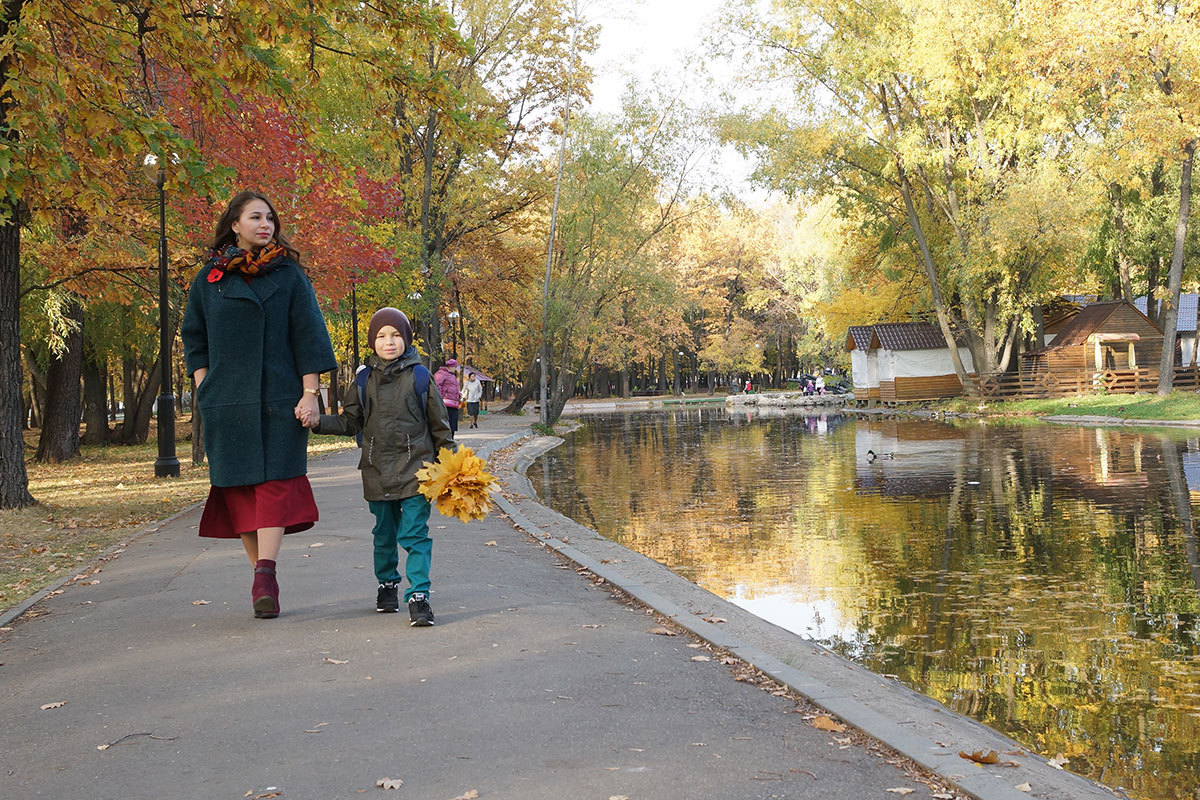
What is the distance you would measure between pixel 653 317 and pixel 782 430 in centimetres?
3916

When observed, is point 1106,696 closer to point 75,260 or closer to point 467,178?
point 75,260

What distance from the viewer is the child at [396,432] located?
253 inches

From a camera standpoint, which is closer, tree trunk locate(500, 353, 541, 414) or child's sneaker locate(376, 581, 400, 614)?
child's sneaker locate(376, 581, 400, 614)

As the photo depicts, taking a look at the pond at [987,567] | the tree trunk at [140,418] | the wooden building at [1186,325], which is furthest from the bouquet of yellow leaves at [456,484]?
the wooden building at [1186,325]

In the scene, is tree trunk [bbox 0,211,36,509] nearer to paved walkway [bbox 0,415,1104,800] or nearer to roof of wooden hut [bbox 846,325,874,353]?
paved walkway [bbox 0,415,1104,800]

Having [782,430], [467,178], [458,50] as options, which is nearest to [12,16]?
[458,50]

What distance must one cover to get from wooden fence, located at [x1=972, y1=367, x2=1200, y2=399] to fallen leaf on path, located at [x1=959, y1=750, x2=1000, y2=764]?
4013 cm

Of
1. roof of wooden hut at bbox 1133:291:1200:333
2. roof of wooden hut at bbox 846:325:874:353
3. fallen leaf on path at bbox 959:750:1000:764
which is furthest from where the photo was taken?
roof of wooden hut at bbox 1133:291:1200:333

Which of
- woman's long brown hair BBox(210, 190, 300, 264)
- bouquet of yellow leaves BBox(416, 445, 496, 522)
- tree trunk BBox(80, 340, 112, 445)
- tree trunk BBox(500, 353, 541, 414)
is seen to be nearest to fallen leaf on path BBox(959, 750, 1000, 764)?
bouquet of yellow leaves BBox(416, 445, 496, 522)

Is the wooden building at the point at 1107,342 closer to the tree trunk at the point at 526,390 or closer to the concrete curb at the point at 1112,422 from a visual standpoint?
the concrete curb at the point at 1112,422

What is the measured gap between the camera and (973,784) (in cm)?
368

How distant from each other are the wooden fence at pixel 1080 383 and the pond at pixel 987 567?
71.4ft

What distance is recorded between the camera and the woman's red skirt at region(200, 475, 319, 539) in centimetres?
621

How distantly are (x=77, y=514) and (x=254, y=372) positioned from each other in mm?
8801
